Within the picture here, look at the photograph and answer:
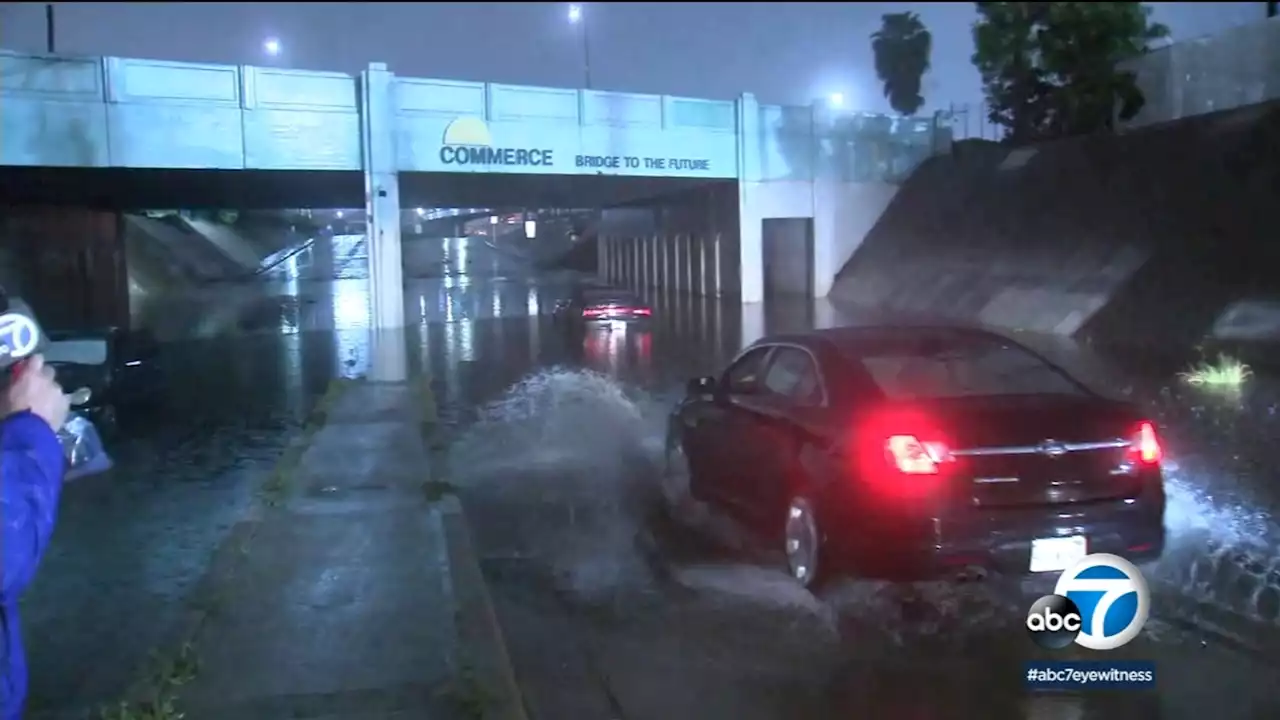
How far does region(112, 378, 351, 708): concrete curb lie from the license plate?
4.19 m

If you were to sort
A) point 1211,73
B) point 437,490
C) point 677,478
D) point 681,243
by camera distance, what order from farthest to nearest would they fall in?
point 681,243 → point 1211,73 → point 677,478 → point 437,490

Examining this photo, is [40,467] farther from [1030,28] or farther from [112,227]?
[112,227]

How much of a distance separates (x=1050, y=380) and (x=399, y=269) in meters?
24.3

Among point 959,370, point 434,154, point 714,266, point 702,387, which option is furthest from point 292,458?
point 714,266

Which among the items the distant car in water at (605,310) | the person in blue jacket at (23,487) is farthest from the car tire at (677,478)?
the distant car in water at (605,310)

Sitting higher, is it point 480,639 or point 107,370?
point 107,370

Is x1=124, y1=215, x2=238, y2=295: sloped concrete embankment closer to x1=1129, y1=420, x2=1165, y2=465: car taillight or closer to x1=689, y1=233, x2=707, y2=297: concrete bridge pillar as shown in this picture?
x1=689, y1=233, x2=707, y2=297: concrete bridge pillar

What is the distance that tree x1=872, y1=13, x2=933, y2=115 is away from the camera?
59.2 metres

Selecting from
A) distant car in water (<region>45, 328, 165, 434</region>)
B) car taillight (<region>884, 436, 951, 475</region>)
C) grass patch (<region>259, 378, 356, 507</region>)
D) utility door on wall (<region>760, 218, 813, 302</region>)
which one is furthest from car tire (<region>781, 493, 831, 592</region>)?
utility door on wall (<region>760, 218, 813, 302</region>)

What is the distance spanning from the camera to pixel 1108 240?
27.0 meters

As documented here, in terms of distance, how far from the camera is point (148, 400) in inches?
688

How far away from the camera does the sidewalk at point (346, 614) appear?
5.18 meters

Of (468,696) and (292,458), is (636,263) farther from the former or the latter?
(468,696)

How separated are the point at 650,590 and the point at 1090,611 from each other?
8.34 ft
